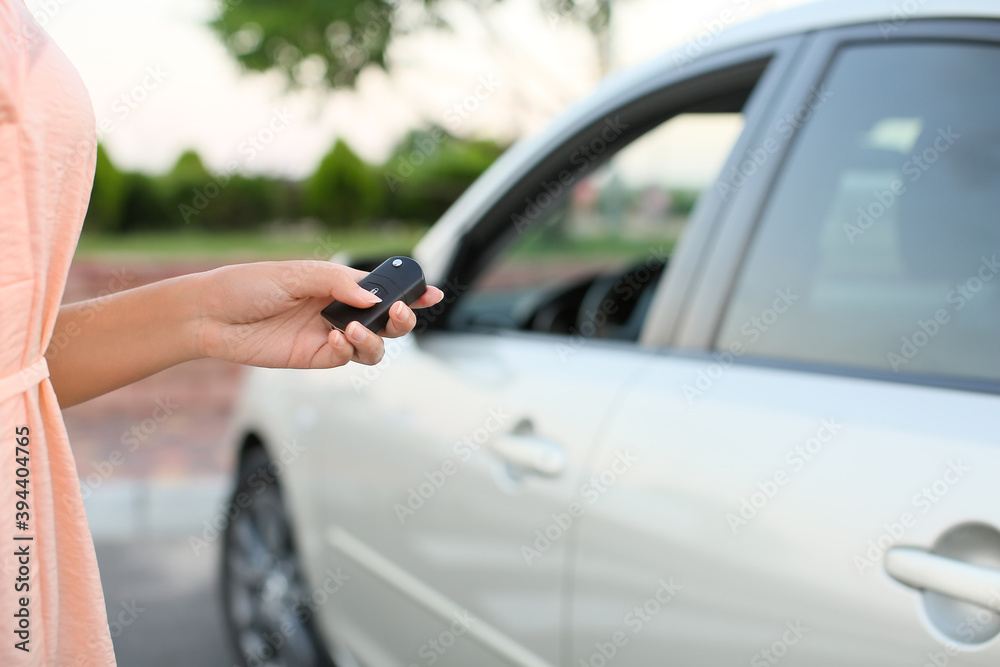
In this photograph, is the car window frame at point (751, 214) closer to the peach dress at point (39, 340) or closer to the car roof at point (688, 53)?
the car roof at point (688, 53)

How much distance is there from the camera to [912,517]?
1.14 metres

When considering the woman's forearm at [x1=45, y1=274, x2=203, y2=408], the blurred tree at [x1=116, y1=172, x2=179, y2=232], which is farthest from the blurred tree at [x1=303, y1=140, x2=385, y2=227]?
the woman's forearm at [x1=45, y1=274, x2=203, y2=408]

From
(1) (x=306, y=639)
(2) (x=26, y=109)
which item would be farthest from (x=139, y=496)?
(2) (x=26, y=109)

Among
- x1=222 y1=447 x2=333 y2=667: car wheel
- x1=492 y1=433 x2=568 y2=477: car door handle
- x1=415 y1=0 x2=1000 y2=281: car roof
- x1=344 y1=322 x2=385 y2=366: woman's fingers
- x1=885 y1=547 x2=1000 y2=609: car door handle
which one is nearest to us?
x1=885 y1=547 x2=1000 y2=609: car door handle

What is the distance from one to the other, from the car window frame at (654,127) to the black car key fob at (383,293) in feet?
2.10

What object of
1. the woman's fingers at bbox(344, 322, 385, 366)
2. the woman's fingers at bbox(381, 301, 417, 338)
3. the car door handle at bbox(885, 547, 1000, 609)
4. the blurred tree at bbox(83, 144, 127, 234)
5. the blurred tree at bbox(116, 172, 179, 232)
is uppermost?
the blurred tree at bbox(116, 172, 179, 232)

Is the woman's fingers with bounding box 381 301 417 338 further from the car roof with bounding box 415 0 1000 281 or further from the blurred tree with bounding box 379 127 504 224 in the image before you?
the blurred tree with bounding box 379 127 504 224

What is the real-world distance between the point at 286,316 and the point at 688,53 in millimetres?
1095

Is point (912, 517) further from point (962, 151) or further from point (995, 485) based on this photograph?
point (962, 151)

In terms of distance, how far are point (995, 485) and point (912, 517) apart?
10 cm

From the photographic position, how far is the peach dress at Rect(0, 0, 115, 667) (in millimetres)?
938

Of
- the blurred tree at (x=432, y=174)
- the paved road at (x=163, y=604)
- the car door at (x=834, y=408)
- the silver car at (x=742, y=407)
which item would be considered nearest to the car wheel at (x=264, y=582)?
the paved road at (x=163, y=604)

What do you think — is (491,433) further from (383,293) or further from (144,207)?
(144,207)

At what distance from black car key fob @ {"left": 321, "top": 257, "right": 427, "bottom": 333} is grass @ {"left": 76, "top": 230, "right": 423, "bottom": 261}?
22.2 ft
